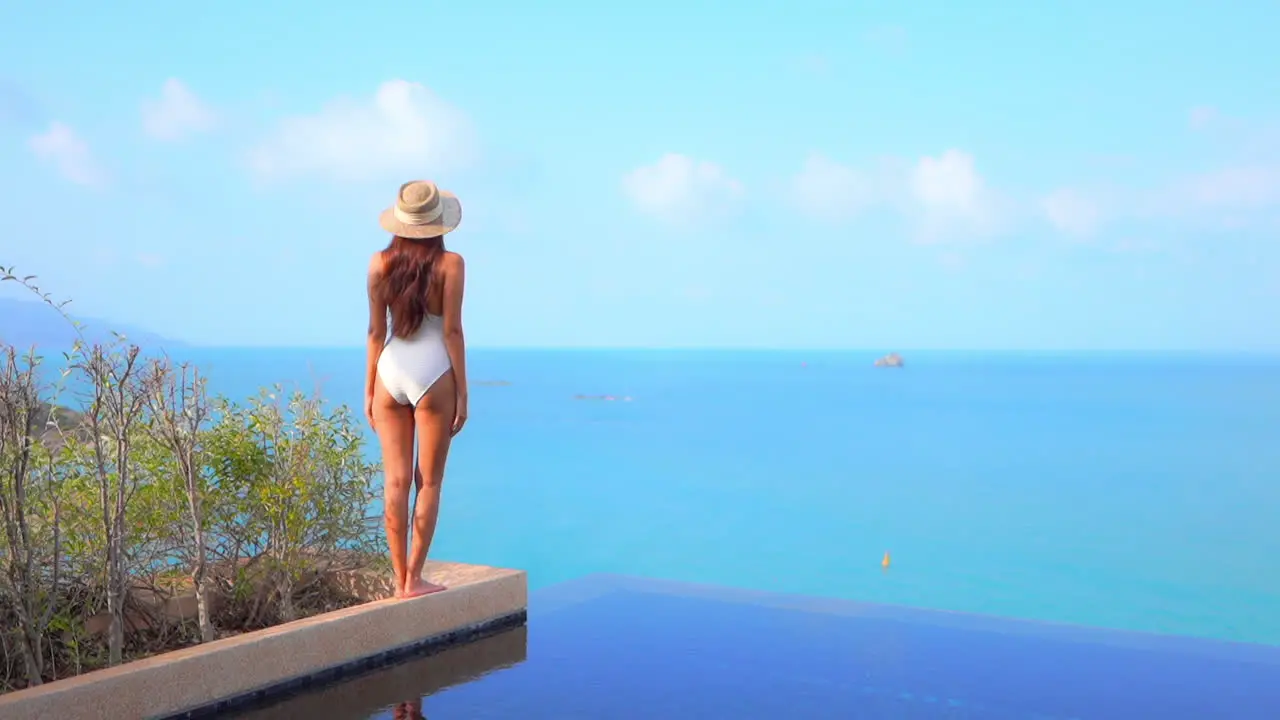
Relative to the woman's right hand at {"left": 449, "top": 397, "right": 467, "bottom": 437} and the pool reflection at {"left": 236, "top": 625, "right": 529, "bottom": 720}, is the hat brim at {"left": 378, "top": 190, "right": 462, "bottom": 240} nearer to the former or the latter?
the woman's right hand at {"left": 449, "top": 397, "right": 467, "bottom": 437}

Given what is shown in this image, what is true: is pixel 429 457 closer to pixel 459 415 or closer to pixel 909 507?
pixel 459 415

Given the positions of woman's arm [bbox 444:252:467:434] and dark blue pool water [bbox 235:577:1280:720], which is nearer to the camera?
dark blue pool water [bbox 235:577:1280:720]

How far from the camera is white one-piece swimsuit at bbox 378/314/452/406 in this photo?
4.48 meters

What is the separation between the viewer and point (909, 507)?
19.4 metres

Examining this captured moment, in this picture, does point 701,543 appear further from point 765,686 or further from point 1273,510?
point 765,686

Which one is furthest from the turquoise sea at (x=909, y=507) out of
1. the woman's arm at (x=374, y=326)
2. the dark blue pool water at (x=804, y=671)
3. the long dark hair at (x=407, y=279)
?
the dark blue pool water at (x=804, y=671)

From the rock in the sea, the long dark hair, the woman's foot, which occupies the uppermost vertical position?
the long dark hair

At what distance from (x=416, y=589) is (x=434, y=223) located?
139cm

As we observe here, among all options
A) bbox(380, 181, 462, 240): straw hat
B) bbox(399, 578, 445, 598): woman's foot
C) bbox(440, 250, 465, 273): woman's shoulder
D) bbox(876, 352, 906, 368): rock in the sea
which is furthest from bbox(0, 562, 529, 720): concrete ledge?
bbox(876, 352, 906, 368): rock in the sea

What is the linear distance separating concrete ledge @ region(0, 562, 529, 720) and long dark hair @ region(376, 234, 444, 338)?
1048 millimetres

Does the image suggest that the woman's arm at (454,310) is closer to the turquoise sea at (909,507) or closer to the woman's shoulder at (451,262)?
the woman's shoulder at (451,262)

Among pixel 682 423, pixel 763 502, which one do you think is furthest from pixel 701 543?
pixel 682 423

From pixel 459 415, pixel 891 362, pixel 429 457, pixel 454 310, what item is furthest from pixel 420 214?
pixel 891 362

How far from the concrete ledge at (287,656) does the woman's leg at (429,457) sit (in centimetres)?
15
